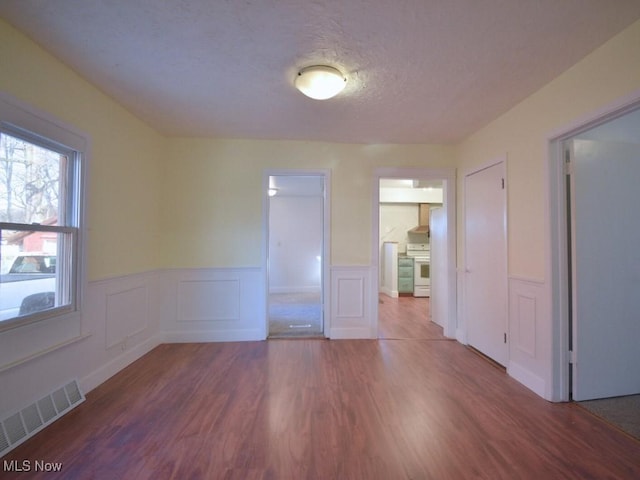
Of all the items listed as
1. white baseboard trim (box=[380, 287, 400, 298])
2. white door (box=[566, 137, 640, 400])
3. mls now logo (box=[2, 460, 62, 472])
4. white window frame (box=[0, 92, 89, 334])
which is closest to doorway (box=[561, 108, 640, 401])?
white door (box=[566, 137, 640, 400])

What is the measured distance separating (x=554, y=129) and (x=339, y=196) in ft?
6.84

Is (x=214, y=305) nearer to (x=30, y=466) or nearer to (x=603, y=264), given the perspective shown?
(x=30, y=466)

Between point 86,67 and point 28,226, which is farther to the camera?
point 86,67

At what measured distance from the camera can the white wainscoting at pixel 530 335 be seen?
7.06 feet

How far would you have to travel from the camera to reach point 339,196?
11.3ft

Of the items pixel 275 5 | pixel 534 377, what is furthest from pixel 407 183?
pixel 275 5

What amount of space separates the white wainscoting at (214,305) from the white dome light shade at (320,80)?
212 centimetres

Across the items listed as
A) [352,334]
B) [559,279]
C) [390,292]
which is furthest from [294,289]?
[559,279]

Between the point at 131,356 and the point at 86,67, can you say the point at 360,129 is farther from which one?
the point at 131,356

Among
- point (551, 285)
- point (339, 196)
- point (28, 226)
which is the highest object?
point (339, 196)

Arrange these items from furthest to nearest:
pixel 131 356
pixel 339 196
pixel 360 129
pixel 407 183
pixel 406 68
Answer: pixel 407 183 → pixel 339 196 → pixel 360 129 → pixel 131 356 → pixel 406 68

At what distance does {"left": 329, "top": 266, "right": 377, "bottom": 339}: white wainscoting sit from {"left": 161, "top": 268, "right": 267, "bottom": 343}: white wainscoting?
896 mm

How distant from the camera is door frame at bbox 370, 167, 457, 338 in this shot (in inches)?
135

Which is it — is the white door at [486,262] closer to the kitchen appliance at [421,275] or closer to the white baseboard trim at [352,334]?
the white baseboard trim at [352,334]
